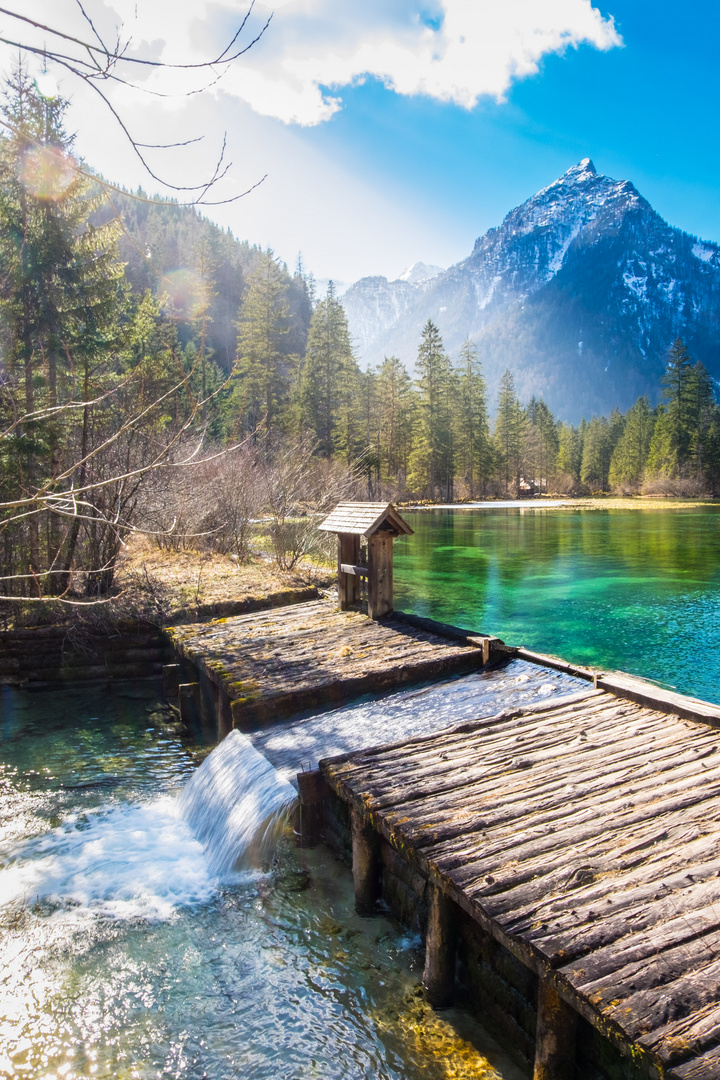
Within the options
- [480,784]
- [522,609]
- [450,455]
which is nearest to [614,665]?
[522,609]

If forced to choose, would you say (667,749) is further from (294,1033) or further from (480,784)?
(294,1033)

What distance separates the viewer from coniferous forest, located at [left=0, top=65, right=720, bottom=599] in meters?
11.8

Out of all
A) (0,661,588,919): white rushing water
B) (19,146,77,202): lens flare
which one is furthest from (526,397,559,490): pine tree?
(0,661,588,919): white rushing water

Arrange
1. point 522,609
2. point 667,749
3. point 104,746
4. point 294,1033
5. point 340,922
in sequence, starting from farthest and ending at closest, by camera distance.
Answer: point 522,609, point 104,746, point 667,749, point 340,922, point 294,1033

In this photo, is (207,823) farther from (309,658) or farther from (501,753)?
(501,753)

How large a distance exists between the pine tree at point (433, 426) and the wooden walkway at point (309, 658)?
189 ft

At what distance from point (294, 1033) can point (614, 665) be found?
10.6 metres

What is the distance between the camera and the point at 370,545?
10.8m

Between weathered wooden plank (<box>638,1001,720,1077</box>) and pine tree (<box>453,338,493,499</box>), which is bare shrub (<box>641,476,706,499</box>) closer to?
pine tree (<box>453,338,493,499</box>)

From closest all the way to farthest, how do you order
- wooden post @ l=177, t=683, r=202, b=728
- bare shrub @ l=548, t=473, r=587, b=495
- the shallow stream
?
1. the shallow stream
2. wooden post @ l=177, t=683, r=202, b=728
3. bare shrub @ l=548, t=473, r=587, b=495

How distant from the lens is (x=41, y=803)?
7395 millimetres

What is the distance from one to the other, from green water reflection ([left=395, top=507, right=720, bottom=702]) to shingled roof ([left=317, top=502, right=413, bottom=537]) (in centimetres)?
563

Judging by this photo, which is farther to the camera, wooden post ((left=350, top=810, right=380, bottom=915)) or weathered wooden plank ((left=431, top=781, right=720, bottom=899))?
wooden post ((left=350, top=810, right=380, bottom=915))

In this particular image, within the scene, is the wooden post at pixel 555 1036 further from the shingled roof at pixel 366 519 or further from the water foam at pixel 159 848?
the shingled roof at pixel 366 519
